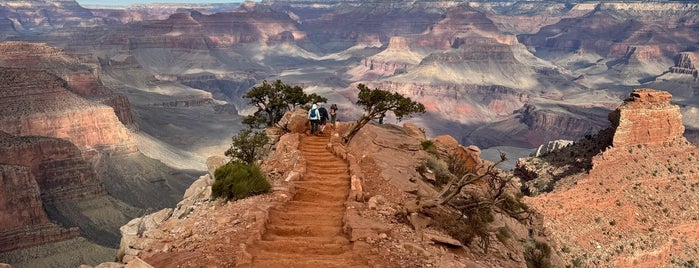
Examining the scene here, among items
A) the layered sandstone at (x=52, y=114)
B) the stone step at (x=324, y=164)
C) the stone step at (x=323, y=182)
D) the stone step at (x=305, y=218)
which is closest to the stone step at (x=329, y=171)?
the stone step at (x=324, y=164)

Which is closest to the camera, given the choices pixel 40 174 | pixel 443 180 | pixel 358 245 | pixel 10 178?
pixel 358 245

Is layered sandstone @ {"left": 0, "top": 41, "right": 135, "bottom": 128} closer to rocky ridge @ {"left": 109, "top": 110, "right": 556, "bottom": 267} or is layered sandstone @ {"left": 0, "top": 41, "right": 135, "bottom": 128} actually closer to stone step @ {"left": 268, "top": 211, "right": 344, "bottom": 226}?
rocky ridge @ {"left": 109, "top": 110, "right": 556, "bottom": 267}

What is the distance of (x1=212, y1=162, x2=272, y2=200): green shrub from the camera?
18.7 meters

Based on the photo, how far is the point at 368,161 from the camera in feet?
76.6

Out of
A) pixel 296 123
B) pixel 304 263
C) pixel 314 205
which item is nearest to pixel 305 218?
pixel 314 205

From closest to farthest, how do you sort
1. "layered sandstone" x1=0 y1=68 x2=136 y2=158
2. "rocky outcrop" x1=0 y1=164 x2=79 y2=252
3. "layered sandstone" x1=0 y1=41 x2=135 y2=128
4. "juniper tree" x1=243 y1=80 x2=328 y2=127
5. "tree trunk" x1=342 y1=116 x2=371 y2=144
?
1. "tree trunk" x1=342 y1=116 x2=371 y2=144
2. "juniper tree" x1=243 y1=80 x2=328 y2=127
3. "rocky outcrop" x1=0 y1=164 x2=79 y2=252
4. "layered sandstone" x1=0 y1=68 x2=136 y2=158
5. "layered sandstone" x1=0 y1=41 x2=135 y2=128

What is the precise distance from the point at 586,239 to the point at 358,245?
26.9 m

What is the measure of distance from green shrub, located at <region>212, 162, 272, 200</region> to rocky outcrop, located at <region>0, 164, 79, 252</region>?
44.0 meters

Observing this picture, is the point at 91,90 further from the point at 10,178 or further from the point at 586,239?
the point at 586,239

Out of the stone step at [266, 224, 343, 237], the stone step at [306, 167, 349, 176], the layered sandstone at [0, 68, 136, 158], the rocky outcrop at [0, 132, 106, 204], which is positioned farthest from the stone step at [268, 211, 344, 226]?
the layered sandstone at [0, 68, 136, 158]


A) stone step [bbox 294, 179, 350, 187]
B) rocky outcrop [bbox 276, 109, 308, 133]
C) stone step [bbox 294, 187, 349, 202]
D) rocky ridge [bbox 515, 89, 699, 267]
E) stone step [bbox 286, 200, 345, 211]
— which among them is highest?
stone step [bbox 286, 200, 345, 211]

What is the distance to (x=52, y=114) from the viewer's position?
8475 cm

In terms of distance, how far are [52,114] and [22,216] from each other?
3320cm

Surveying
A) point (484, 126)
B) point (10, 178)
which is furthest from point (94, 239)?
point (484, 126)
